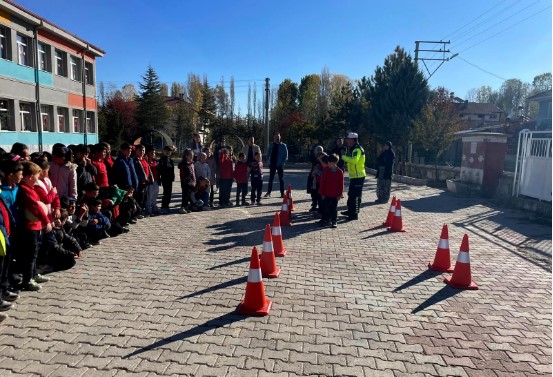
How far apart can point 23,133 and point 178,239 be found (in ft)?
58.9

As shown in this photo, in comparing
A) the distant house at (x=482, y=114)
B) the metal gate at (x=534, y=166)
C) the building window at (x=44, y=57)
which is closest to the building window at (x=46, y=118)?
the building window at (x=44, y=57)

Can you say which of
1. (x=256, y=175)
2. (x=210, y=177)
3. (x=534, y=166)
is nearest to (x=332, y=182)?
(x=256, y=175)

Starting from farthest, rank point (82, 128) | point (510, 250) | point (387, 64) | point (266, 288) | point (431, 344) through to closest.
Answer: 1. point (82, 128)
2. point (387, 64)
3. point (510, 250)
4. point (266, 288)
5. point (431, 344)

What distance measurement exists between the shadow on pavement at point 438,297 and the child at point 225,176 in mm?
7134

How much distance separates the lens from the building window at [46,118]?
2300cm

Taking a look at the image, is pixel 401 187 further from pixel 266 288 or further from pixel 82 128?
pixel 82 128

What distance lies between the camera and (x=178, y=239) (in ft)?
24.8

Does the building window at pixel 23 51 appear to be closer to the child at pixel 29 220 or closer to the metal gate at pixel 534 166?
the child at pixel 29 220

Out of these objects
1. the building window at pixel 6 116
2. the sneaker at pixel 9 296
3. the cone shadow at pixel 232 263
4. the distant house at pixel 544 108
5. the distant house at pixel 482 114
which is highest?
the distant house at pixel 482 114

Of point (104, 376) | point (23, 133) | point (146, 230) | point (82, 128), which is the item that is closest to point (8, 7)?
point (23, 133)

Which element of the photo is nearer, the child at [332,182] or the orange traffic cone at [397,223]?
the child at [332,182]

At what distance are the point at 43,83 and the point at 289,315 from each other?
24280mm

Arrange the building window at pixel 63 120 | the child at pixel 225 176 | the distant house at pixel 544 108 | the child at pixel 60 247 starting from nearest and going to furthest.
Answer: the child at pixel 60 247 → the child at pixel 225 176 → the building window at pixel 63 120 → the distant house at pixel 544 108

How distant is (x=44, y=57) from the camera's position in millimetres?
23281
